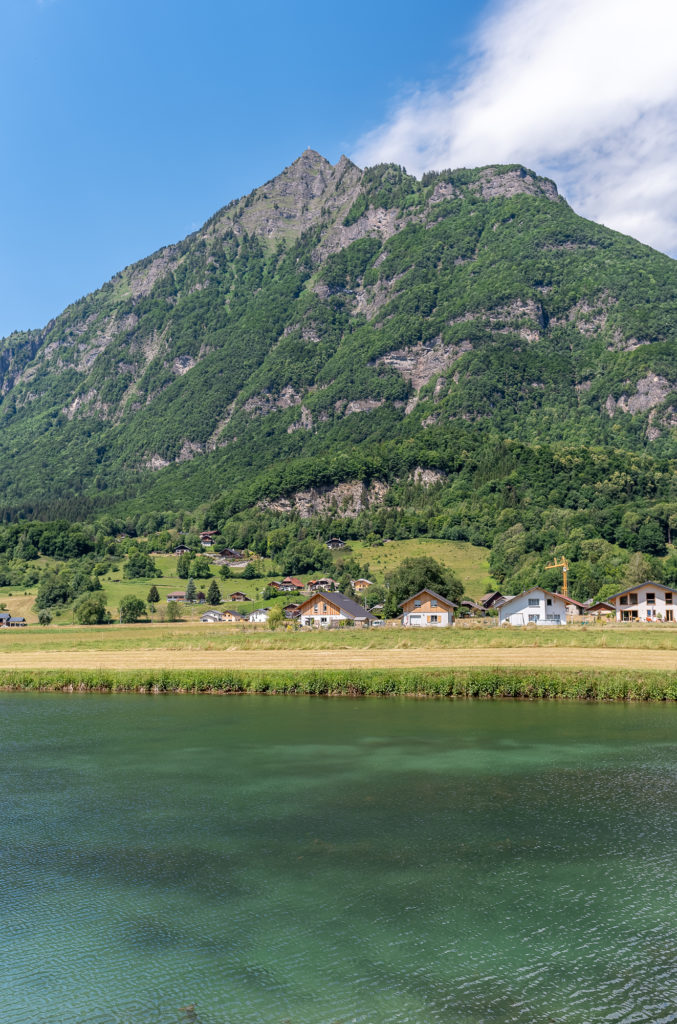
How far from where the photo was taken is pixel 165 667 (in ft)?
207

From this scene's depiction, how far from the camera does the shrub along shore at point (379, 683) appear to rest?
50.4 meters

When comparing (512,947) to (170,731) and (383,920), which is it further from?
(170,731)

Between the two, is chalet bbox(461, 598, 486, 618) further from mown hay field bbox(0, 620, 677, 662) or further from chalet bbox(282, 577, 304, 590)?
chalet bbox(282, 577, 304, 590)

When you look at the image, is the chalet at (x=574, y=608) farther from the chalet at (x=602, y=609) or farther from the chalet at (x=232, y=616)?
the chalet at (x=232, y=616)

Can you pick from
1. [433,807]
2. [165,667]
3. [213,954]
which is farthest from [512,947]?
[165,667]

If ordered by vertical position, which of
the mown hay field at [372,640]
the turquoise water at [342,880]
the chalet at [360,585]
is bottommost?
the turquoise water at [342,880]

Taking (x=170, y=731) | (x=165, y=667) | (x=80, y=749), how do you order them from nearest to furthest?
(x=80, y=749), (x=170, y=731), (x=165, y=667)

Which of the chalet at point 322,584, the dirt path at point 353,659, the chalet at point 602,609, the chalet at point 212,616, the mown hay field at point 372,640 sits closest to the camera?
the dirt path at point 353,659

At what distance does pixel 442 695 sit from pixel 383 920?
34.9m

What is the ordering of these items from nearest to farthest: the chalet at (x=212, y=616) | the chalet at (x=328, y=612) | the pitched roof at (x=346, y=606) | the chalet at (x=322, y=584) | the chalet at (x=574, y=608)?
the chalet at (x=574, y=608) < the chalet at (x=328, y=612) < the pitched roof at (x=346, y=606) < the chalet at (x=212, y=616) < the chalet at (x=322, y=584)

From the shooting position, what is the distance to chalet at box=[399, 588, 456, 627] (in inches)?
4284

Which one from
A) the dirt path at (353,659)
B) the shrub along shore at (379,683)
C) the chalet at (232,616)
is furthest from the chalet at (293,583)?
the shrub along shore at (379,683)

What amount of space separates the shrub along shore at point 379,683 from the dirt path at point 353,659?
3.06 meters

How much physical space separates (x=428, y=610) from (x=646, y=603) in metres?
32.0
